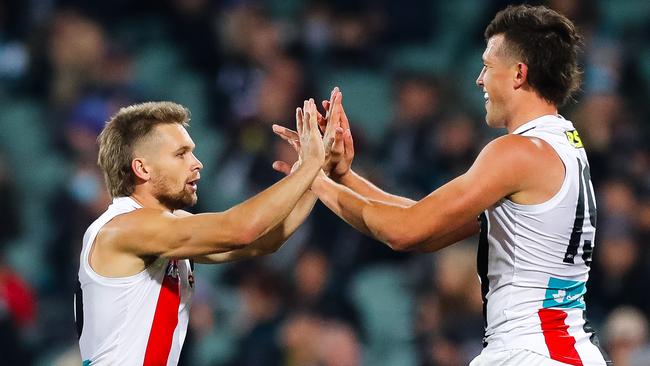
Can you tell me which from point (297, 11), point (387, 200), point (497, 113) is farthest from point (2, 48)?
point (497, 113)

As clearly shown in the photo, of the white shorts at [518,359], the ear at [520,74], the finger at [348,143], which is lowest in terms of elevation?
the white shorts at [518,359]


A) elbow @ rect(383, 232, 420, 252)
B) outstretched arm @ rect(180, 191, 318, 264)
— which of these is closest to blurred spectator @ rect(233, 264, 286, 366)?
outstretched arm @ rect(180, 191, 318, 264)

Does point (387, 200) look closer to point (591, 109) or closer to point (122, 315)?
point (122, 315)

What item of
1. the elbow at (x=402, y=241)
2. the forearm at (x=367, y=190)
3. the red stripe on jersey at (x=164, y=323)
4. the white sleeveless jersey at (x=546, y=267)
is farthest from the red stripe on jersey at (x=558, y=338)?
the red stripe on jersey at (x=164, y=323)

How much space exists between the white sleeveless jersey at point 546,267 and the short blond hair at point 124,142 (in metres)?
1.44

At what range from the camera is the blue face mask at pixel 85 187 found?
8469 mm

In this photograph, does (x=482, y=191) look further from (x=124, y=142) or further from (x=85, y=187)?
(x=85, y=187)

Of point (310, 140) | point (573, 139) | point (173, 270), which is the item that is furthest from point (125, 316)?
point (573, 139)

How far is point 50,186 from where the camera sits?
29.9ft

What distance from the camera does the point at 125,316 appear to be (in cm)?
411

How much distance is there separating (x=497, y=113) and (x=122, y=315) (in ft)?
5.48

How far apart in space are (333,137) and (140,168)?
840 millimetres

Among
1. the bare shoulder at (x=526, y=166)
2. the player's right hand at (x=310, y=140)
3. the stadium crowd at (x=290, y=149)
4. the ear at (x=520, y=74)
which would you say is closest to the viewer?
the bare shoulder at (x=526, y=166)

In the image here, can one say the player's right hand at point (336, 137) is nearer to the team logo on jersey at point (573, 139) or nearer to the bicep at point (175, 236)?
the bicep at point (175, 236)
